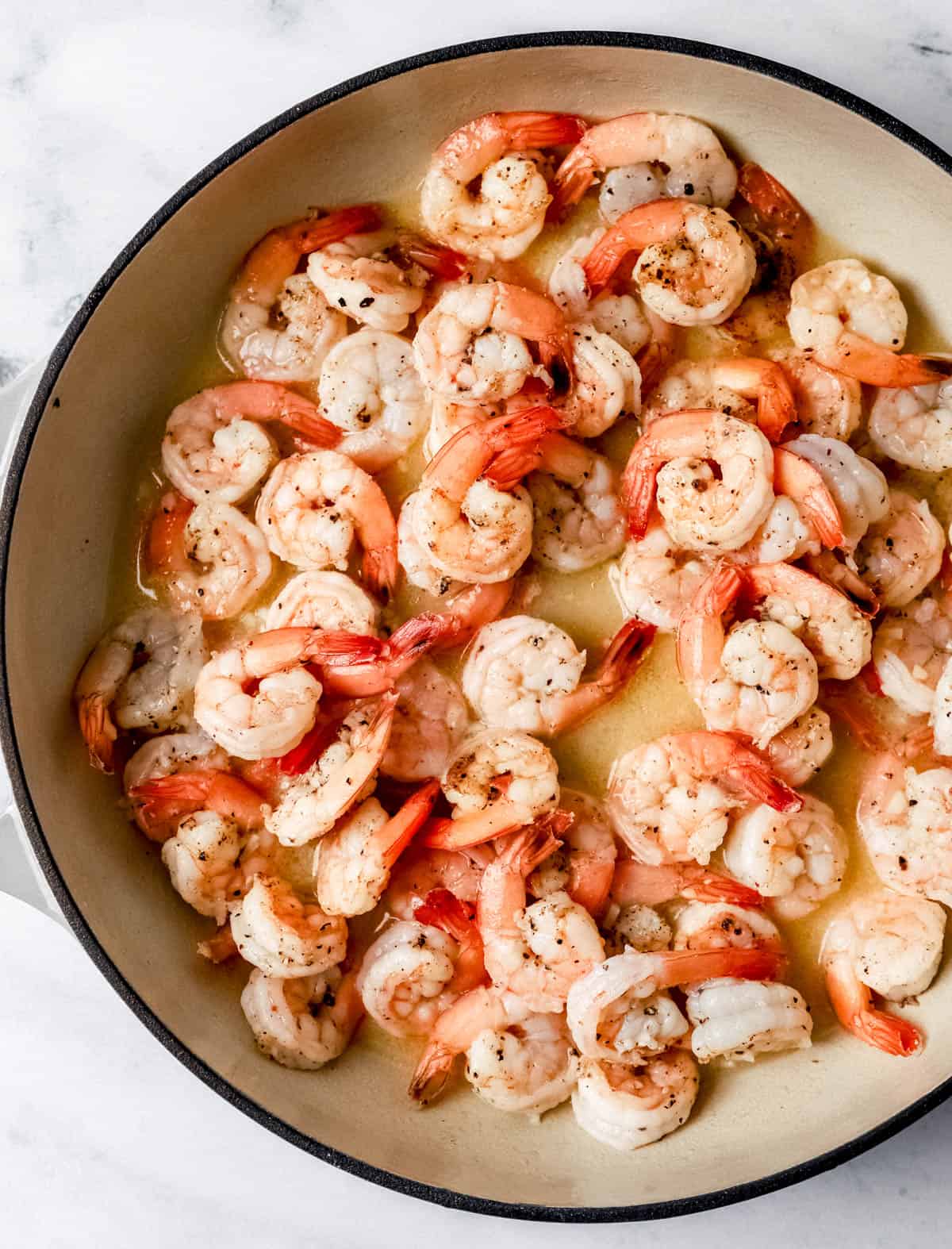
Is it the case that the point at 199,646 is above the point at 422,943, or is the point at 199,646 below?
above

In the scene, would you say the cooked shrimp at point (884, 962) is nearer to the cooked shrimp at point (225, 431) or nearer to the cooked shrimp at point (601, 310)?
the cooked shrimp at point (601, 310)

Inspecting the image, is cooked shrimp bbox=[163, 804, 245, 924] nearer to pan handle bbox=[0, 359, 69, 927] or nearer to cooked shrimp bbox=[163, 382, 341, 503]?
pan handle bbox=[0, 359, 69, 927]

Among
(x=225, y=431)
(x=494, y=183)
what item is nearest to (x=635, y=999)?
(x=225, y=431)

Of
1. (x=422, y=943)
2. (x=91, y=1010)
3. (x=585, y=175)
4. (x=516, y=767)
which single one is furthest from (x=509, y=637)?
(x=91, y=1010)

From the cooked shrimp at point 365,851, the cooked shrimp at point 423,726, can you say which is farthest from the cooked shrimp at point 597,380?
the cooked shrimp at point 365,851

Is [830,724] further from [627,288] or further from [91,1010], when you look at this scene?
[91,1010]

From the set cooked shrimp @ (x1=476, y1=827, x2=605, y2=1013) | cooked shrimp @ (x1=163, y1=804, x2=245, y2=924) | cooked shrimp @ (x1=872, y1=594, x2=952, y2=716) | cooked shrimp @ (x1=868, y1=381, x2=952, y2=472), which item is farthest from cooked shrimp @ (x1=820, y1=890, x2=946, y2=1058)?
cooked shrimp @ (x1=163, y1=804, x2=245, y2=924)
